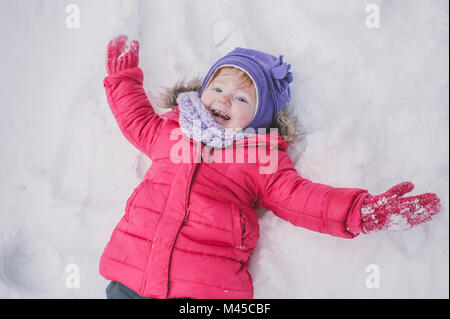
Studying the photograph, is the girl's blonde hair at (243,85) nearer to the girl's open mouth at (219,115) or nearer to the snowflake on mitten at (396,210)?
the girl's open mouth at (219,115)

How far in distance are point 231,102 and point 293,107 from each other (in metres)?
0.31

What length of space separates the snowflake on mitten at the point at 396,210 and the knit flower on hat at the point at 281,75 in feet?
1.71

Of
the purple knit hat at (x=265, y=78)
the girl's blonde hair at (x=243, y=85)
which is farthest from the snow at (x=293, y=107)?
the purple knit hat at (x=265, y=78)

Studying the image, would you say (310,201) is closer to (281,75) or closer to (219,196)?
(219,196)

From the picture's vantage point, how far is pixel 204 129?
1.42 metres

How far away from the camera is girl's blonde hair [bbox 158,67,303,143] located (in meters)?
1.49

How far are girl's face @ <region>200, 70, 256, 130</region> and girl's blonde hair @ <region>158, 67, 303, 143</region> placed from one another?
0.03 meters

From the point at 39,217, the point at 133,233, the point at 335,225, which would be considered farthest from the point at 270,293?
the point at 39,217

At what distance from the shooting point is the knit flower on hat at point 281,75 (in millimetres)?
1456

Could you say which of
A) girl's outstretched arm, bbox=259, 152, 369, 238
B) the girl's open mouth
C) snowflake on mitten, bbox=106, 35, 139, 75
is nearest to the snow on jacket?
girl's outstretched arm, bbox=259, 152, 369, 238

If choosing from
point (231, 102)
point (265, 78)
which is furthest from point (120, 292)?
point (265, 78)

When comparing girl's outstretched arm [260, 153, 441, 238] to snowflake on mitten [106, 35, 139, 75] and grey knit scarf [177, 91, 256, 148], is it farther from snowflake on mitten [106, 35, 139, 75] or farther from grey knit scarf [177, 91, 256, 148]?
snowflake on mitten [106, 35, 139, 75]

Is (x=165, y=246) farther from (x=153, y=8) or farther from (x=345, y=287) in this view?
(x=153, y=8)

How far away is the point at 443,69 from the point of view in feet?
5.20
